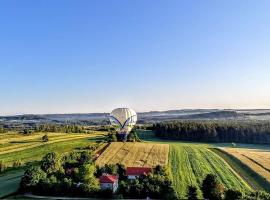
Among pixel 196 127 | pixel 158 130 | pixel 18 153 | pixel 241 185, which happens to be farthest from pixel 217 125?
pixel 241 185

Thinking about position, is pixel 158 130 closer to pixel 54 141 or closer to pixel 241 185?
pixel 54 141

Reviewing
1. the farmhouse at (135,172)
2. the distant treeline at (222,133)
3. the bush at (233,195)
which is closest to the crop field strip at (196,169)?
the farmhouse at (135,172)

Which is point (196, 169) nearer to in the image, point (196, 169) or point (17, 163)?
point (196, 169)

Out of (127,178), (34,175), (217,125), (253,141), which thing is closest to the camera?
(34,175)

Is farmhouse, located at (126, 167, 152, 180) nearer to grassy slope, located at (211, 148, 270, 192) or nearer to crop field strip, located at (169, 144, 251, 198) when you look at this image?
crop field strip, located at (169, 144, 251, 198)

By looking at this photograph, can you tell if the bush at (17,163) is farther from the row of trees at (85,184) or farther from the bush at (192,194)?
the bush at (192,194)

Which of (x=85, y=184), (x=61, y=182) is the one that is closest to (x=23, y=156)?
(x=61, y=182)
